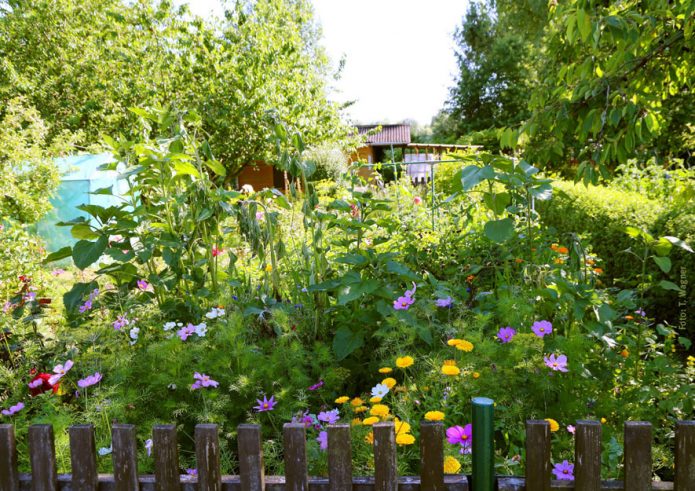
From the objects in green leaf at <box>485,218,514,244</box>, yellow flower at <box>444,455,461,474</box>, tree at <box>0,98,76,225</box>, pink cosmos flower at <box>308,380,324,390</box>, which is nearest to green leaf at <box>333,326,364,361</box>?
pink cosmos flower at <box>308,380,324,390</box>

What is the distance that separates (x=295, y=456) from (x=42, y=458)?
62cm

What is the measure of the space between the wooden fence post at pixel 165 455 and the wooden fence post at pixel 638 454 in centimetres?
98

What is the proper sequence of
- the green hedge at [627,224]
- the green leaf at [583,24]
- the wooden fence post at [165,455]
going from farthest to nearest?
the green hedge at [627,224]
the green leaf at [583,24]
the wooden fence post at [165,455]

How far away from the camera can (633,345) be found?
7.45 feet

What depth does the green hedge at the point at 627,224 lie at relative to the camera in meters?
3.91

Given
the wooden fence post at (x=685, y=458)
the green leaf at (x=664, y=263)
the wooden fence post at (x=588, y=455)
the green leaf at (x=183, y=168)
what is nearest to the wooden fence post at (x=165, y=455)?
the wooden fence post at (x=588, y=455)

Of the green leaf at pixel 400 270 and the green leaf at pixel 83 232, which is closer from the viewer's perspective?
the green leaf at pixel 400 270

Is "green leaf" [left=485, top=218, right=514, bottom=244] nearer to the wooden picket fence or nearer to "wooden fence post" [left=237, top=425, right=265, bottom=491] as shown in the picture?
the wooden picket fence

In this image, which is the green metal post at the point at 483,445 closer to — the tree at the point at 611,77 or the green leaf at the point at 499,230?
the green leaf at the point at 499,230

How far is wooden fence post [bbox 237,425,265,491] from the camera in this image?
1.18m

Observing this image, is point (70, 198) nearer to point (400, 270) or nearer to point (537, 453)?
point (400, 270)

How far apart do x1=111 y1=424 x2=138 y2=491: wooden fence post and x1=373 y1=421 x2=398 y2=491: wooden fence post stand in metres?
0.55

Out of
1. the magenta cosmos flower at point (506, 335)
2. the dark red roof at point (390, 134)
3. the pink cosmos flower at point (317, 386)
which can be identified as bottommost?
the pink cosmos flower at point (317, 386)

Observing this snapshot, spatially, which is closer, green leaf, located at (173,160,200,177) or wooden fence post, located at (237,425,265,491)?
wooden fence post, located at (237,425,265,491)
